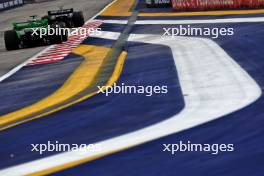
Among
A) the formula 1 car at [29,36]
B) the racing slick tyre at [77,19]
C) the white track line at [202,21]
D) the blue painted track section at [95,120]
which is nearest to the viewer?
the blue painted track section at [95,120]

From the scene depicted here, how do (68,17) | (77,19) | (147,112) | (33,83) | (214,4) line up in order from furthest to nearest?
(214,4), (77,19), (68,17), (33,83), (147,112)

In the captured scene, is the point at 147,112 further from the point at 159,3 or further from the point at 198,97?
the point at 159,3

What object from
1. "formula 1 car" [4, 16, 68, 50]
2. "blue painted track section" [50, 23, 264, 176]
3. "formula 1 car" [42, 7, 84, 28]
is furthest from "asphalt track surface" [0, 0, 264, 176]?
"formula 1 car" [42, 7, 84, 28]

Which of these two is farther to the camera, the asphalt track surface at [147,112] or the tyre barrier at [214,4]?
the tyre barrier at [214,4]

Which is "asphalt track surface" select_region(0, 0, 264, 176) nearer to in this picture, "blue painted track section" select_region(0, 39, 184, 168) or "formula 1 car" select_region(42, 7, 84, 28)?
"blue painted track section" select_region(0, 39, 184, 168)

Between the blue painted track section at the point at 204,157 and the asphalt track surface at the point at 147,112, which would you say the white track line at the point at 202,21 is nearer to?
the asphalt track surface at the point at 147,112

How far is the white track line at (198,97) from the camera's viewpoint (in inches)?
287

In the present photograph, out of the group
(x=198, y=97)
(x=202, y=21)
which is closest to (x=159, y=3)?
(x=202, y=21)

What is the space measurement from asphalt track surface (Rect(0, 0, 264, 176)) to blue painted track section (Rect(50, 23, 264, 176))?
0.01 m

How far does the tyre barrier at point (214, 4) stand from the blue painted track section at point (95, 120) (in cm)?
1377

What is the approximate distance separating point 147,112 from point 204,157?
2495 mm

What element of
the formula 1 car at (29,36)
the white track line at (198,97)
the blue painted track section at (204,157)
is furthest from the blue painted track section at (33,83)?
the blue painted track section at (204,157)

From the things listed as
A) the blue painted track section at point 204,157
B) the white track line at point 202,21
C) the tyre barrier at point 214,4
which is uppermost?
the blue painted track section at point 204,157

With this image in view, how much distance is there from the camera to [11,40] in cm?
1977
